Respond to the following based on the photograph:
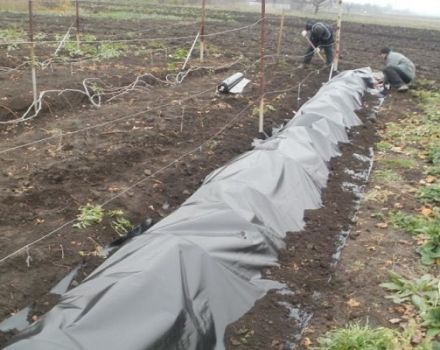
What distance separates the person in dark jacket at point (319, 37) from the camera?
11.4 metres

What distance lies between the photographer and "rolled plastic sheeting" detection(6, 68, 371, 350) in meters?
2.54

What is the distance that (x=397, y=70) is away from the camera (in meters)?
9.98

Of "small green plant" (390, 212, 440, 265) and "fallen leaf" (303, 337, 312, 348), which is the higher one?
"small green plant" (390, 212, 440, 265)

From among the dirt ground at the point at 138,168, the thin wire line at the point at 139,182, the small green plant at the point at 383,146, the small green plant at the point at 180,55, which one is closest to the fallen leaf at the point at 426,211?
the dirt ground at the point at 138,168

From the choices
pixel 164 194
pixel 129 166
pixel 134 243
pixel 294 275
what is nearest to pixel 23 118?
pixel 129 166

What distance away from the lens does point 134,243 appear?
3.45 meters

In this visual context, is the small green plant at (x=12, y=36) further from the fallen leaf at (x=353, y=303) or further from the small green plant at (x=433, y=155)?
the fallen leaf at (x=353, y=303)

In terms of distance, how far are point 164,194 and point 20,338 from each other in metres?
2.64

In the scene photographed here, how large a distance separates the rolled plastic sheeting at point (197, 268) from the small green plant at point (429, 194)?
109cm

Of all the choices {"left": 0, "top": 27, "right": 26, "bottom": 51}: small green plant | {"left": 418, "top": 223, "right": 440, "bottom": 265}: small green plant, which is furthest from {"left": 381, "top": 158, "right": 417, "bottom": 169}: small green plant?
{"left": 0, "top": 27, "right": 26, "bottom": 51}: small green plant

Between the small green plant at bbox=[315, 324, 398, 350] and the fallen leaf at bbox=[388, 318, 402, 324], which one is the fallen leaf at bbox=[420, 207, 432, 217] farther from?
the small green plant at bbox=[315, 324, 398, 350]

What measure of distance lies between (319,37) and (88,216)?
8.94 m

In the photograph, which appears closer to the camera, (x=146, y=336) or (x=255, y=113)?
(x=146, y=336)

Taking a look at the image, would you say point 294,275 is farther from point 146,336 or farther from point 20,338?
point 20,338
